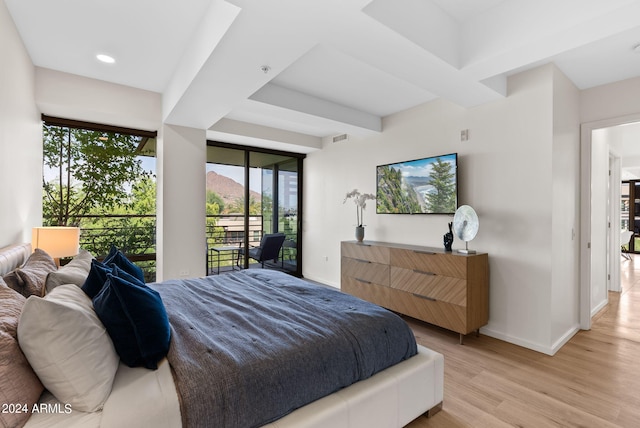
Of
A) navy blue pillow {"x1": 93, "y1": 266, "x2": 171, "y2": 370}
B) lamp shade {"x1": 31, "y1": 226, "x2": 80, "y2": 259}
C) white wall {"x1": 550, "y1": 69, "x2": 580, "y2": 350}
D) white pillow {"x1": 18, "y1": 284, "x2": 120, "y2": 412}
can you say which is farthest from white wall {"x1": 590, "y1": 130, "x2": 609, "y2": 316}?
lamp shade {"x1": 31, "y1": 226, "x2": 80, "y2": 259}

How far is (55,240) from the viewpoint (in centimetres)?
248

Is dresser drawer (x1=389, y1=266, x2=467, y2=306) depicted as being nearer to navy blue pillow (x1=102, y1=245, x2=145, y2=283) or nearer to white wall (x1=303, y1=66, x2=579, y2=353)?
white wall (x1=303, y1=66, x2=579, y2=353)

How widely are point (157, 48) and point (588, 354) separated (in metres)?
4.70

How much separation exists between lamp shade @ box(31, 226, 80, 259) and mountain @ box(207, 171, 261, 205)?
2.57 m

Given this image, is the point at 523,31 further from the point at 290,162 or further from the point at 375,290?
the point at 290,162

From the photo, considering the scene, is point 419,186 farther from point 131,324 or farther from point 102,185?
point 102,185

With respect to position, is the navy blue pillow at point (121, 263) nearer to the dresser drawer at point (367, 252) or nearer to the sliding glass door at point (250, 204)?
the dresser drawer at point (367, 252)

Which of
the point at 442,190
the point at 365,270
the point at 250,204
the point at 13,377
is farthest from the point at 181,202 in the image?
the point at 442,190

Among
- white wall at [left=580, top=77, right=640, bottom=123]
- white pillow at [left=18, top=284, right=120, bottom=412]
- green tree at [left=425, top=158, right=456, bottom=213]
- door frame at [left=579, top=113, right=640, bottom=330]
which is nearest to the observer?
white pillow at [left=18, top=284, right=120, bottom=412]

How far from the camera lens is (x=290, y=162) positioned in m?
5.83

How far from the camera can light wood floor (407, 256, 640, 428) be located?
1.87 metres

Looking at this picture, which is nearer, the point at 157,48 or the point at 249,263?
the point at 157,48

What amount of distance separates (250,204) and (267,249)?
864 mm

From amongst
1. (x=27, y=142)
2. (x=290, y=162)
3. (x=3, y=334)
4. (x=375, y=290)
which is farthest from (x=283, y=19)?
(x=290, y=162)
